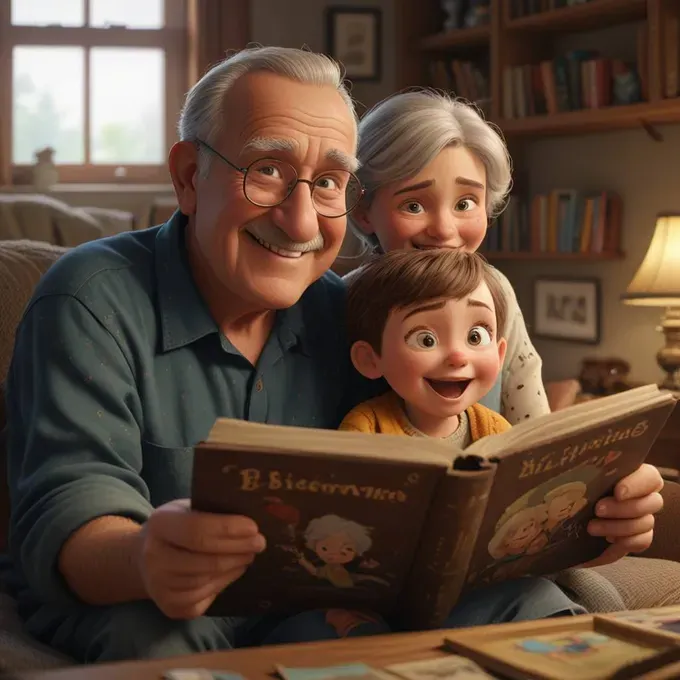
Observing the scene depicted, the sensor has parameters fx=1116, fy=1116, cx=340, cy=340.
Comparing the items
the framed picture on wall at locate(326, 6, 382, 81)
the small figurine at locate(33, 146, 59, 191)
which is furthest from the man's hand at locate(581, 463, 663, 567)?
the framed picture on wall at locate(326, 6, 382, 81)

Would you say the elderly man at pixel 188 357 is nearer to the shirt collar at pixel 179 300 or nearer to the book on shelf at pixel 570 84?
the shirt collar at pixel 179 300

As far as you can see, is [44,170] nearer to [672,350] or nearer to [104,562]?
[672,350]

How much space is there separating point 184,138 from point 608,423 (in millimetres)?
670

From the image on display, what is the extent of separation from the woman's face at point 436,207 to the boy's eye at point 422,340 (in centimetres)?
24

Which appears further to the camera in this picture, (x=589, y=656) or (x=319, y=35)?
(x=319, y=35)

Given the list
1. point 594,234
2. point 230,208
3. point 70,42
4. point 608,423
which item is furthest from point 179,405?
point 70,42

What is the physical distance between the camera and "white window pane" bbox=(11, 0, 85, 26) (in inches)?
187

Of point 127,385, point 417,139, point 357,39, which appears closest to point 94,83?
point 357,39

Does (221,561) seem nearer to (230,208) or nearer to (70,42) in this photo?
(230,208)

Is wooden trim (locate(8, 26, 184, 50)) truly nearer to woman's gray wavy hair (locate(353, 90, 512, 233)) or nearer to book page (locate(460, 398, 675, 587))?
woman's gray wavy hair (locate(353, 90, 512, 233))

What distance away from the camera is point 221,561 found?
104 centimetres

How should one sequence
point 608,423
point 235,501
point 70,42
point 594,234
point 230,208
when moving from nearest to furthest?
1. point 235,501
2. point 608,423
3. point 230,208
4. point 594,234
5. point 70,42

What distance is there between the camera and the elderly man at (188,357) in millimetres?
1186

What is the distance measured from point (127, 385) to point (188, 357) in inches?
4.7
